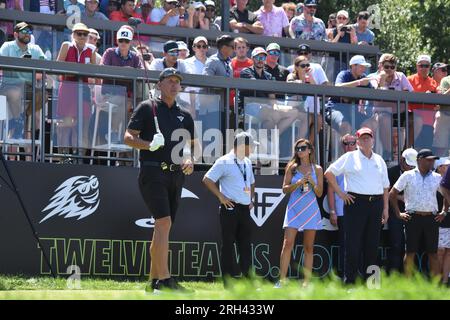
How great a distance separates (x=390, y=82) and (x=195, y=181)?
4189mm

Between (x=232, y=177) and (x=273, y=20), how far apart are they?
731 centimetres

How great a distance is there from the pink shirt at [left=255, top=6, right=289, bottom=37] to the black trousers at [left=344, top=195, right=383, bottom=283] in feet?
22.0

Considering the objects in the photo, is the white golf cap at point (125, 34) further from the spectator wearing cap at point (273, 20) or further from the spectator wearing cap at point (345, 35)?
the spectator wearing cap at point (345, 35)

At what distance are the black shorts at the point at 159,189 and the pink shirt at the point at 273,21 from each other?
933 cm

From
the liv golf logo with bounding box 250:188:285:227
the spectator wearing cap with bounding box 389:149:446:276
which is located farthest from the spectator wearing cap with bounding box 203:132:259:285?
the spectator wearing cap with bounding box 389:149:446:276

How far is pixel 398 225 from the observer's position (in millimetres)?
14148

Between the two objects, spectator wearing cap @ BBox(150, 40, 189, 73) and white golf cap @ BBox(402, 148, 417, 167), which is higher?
spectator wearing cap @ BBox(150, 40, 189, 73)

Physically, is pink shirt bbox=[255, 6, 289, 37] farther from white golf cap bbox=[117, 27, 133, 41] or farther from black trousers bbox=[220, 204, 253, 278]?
black trousers bbox=[220, 204, 253, 278]

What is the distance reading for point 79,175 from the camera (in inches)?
502

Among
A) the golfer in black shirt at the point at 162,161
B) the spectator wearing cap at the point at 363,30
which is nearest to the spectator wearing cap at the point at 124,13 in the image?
the spectator wearing cap at the point at 363,30

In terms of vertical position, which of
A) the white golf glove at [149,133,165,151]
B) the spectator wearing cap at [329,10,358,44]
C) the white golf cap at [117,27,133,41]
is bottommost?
the white golf glove at [149,133,165,151]

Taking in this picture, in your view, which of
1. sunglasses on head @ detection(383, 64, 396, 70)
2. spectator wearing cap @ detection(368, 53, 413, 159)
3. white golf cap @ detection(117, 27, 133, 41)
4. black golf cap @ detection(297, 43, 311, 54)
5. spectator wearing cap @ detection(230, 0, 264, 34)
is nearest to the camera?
white golf cap @ detection(117, 27, 133, 41)

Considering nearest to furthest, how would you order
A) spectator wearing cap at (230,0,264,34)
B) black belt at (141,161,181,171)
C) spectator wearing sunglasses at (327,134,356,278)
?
black belt at (141,161,181,171), spectator wearing sunglasses at (327,134,356,278), spectator wearing cap at (230,0,264,34)

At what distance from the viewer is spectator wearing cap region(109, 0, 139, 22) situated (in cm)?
1739
